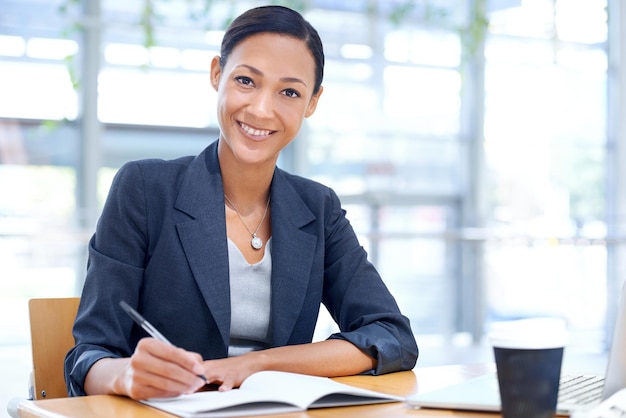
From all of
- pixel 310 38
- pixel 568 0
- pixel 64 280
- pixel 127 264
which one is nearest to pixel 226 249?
pixel 127 264

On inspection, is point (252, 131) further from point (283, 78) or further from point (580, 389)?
point (580, 389)

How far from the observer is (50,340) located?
68.9 inches

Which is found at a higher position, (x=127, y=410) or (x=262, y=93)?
(x=262, y=93)

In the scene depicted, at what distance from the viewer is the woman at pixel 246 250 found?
5.27ft

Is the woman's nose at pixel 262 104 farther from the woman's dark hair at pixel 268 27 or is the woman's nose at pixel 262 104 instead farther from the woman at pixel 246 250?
the woman's dark hair at pixel 268 27

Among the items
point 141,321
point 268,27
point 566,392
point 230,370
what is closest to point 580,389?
point 566,392

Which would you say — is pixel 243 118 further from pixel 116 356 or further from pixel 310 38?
pixel 116 356

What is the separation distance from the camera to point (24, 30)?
4.88 metres

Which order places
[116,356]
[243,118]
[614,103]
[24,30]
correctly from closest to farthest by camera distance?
[116,356], [243,118], [24,30], [614,103]

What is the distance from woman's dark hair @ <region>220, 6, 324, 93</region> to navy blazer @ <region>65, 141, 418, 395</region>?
0.79ft

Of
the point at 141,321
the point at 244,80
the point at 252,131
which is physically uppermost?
the point at 244,80

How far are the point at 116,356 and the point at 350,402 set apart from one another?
1.55 ft

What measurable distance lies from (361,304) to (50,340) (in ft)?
2.06

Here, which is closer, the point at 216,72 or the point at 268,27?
the point at 268,27
